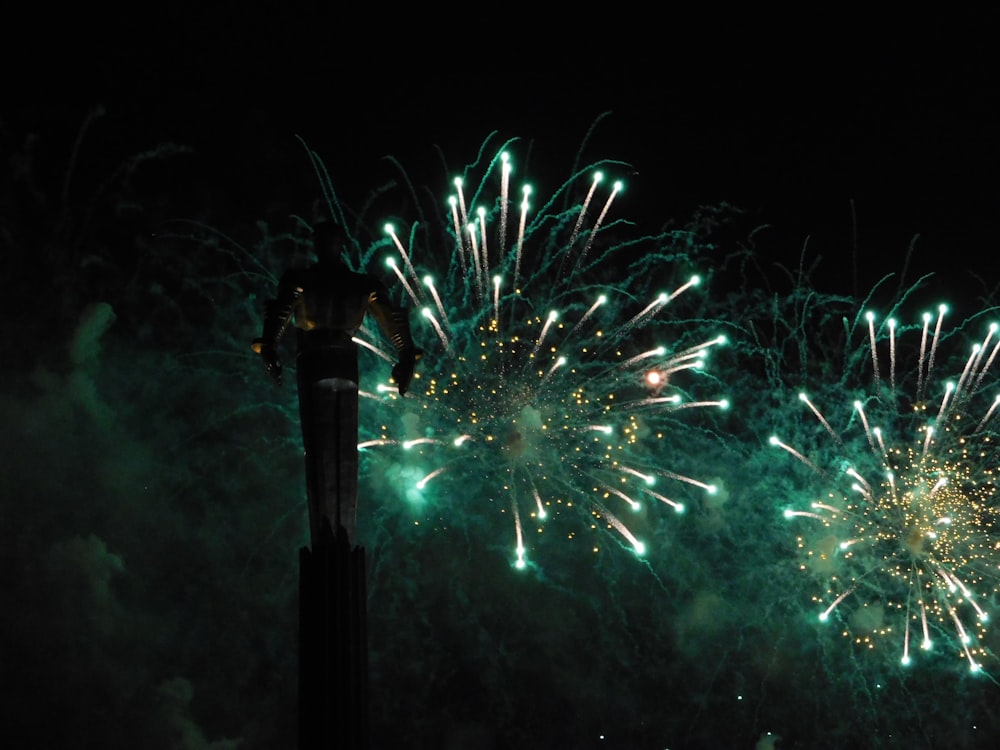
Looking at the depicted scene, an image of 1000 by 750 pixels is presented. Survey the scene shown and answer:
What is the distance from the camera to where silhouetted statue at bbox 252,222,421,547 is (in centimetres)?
1110

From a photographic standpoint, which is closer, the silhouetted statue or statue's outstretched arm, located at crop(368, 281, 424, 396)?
the silhouetted statue

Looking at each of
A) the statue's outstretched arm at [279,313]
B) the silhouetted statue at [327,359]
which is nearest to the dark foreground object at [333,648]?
the silhouetted statue at [327,359]

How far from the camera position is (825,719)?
98.2 ft

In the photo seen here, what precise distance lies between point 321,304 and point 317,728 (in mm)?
4012

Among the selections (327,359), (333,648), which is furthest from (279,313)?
(333,648)

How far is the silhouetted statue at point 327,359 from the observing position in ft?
36.4

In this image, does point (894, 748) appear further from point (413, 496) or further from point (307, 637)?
point (307, 637)

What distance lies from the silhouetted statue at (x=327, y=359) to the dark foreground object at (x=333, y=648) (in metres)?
0.32

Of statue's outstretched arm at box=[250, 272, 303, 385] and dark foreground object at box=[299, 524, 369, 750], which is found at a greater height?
statue's outstretched arm at box=[250, 272, 303, 385]

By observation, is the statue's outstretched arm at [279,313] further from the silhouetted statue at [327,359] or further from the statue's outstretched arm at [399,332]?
the statue's outstretched arm at [399,332]

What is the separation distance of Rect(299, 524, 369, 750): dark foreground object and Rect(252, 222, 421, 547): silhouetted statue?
0.32 metres

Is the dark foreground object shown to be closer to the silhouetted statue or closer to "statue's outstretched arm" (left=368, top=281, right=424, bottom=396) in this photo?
the silhouetted statue

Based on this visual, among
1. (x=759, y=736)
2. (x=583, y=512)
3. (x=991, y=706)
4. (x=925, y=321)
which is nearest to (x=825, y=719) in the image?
(x=759, y=736)

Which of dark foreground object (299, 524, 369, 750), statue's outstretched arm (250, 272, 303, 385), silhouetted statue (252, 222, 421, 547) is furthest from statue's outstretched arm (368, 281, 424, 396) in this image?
dark foreground object (299, 524, 369, 750)
